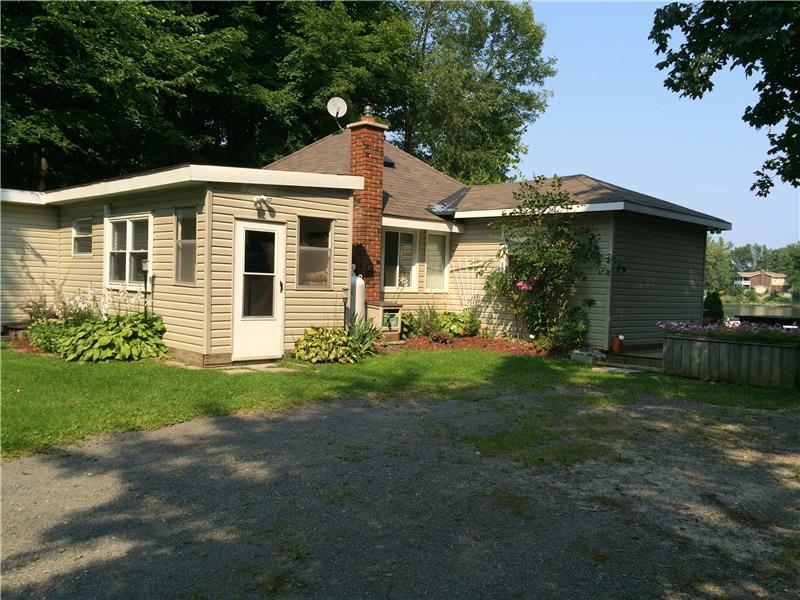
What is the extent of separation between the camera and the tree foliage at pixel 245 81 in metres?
17.1

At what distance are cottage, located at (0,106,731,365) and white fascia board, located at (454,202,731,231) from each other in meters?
0.04

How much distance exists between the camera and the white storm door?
10578 millimetres

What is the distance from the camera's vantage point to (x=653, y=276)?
14.2 metres

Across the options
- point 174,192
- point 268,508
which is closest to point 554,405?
point 268,508

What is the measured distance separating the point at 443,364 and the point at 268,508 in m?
7.28

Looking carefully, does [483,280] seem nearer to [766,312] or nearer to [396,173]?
[396,173]

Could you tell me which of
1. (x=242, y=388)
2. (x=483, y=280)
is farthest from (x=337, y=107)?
(x=242, y=388)

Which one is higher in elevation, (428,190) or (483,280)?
(428,190)

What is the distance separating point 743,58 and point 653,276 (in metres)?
5.83

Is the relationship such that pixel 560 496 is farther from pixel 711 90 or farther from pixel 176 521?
pixel 711 90

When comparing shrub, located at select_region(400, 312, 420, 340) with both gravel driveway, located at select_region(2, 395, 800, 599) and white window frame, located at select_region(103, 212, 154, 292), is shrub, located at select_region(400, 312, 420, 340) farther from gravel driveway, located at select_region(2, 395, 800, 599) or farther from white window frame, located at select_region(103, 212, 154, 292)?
gravel driveway, located at select_region(2, 395, 800, 599)

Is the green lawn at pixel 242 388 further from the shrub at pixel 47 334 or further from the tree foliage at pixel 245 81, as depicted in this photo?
the tree foliage at pixel 245 81

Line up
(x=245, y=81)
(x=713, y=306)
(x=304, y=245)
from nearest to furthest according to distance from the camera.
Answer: (x=304, y=245), (x=713, y=306), (x=245, y=81)

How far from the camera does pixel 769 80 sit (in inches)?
437
